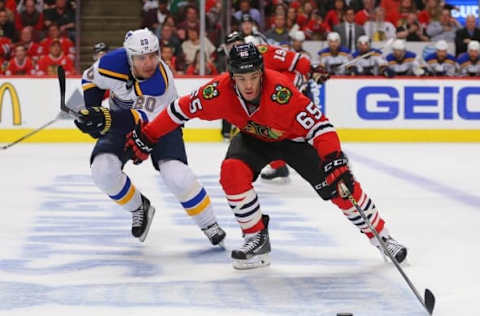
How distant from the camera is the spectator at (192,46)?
441 inches

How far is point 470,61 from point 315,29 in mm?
1980

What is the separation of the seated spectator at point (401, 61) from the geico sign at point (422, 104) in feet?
1.56

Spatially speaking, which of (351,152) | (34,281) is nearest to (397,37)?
(351,152)

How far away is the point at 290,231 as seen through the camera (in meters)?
5.25

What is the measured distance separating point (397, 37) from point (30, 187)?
20.4 ft

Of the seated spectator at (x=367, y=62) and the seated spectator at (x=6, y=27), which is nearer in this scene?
the seated spectator at (x=367, y=62)

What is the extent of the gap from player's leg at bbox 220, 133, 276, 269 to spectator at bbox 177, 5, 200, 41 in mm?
7187

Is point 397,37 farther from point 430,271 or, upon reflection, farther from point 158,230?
point 430,271

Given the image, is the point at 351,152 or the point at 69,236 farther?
the point at 351,152

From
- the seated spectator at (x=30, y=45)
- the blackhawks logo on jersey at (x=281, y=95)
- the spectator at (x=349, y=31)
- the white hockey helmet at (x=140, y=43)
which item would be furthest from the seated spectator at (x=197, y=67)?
the blackhawks logo on jersey at (x=281, y=95)

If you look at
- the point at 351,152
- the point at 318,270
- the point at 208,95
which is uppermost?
the point at 208,95

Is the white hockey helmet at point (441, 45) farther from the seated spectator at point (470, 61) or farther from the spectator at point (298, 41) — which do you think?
the spectator at point (298, 41)

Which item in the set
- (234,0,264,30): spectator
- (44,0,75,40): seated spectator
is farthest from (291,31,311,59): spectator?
(44,0,75,40): seated spectator

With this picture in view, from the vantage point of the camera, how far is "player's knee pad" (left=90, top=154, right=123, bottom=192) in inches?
180
